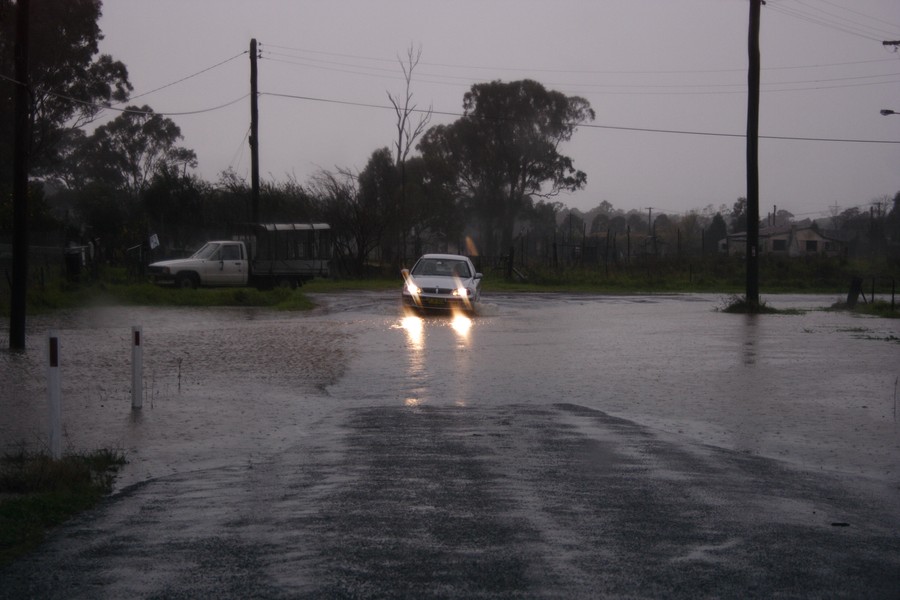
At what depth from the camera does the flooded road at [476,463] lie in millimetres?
5188

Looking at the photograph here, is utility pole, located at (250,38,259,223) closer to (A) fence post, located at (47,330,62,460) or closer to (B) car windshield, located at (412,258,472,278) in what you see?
(B) car windshield, located at (412,258,472,278)

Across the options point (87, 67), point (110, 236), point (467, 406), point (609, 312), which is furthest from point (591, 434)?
point (110, 236)

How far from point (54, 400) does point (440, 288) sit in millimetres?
16853

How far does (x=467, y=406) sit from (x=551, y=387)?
1966mm

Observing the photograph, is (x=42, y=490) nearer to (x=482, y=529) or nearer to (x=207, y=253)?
(x=482, y=529)

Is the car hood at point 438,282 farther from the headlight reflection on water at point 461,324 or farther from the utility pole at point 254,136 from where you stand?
the utility pole at point 254,136

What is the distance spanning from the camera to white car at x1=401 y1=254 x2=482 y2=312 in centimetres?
2442

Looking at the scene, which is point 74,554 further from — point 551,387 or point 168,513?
point 551,387

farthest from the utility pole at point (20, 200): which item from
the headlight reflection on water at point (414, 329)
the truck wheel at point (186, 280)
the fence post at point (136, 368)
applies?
the truck wheel at point (186, 280)

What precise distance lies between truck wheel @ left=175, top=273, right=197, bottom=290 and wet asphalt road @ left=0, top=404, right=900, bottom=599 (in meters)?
24.3

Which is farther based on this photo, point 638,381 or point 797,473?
point 638,381

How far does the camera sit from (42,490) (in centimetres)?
679

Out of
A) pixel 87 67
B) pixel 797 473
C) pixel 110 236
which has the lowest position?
pixel 797 473

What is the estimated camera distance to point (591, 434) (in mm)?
9344
